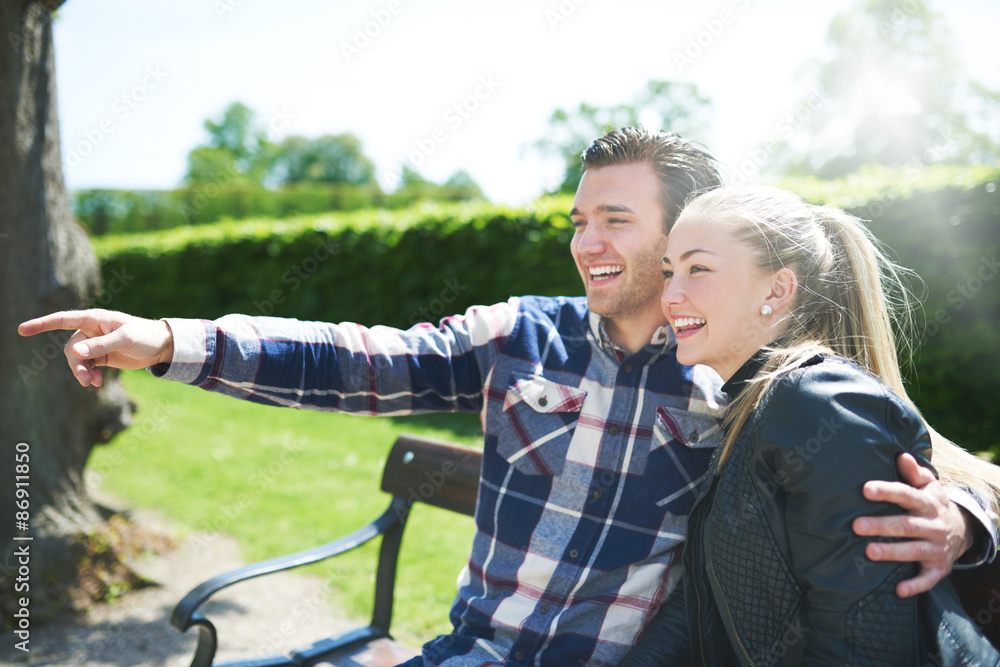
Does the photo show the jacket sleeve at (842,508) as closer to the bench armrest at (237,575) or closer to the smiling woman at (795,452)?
the smiling woman at (795,452)

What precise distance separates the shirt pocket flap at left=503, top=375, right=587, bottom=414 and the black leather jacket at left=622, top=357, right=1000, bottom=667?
1.79 ft

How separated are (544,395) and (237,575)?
1.24m

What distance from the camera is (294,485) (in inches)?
229

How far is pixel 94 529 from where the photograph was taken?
3.90 metres

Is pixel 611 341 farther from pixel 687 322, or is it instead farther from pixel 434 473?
pixel 434 473

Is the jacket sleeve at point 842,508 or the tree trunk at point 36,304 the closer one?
the jacket sleeve at point 842,508

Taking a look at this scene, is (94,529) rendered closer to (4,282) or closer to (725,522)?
(4,282)

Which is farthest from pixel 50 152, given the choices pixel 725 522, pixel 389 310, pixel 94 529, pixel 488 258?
pixel 389 310

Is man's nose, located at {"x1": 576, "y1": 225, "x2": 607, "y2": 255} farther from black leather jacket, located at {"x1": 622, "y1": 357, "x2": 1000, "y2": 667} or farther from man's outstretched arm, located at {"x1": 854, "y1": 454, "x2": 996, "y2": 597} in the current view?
man's outstretched arm, located at {"x1": 854, "y1": 454, "x2": 996, "y2": 597}

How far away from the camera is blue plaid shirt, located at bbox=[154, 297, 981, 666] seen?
1.88 meters

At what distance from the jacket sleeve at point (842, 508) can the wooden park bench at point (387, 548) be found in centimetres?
139

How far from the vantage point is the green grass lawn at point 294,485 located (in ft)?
13.7

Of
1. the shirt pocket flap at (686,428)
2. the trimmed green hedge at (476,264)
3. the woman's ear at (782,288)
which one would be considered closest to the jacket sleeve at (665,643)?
the shirt pocket flap at (686,428)

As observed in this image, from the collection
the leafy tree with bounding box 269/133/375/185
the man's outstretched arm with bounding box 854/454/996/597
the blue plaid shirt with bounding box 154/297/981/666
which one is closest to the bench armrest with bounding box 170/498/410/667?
the blue plaid shirt with bounding box 154/297/981/666
